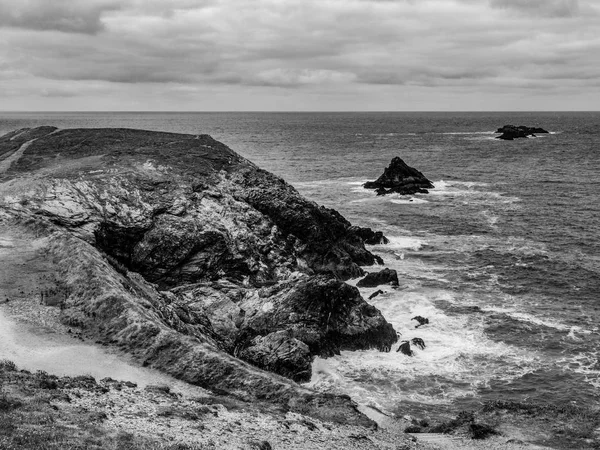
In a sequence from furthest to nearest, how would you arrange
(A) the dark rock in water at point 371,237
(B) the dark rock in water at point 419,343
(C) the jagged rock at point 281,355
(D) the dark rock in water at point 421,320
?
(A) the dark rock in water at point 371,237 → (D) the dark rock in water at point 421,320 → (B) the dark rock in water at point 419,343 → (C) the jagged rock at point 281,355

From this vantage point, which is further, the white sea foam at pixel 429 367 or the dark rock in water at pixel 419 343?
the dark rock in water at pixel 419 343

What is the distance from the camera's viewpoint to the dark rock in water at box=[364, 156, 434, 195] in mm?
97750

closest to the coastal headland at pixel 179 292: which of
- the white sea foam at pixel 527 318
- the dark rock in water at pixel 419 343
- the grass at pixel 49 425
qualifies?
the grass at pixel 49 425

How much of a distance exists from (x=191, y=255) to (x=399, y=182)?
5891 centimetres

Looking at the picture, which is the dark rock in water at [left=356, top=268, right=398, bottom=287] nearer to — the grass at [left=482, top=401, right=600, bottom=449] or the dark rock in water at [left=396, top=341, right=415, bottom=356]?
the dark rock in water at [left=396, top=341, right=415, bottom=356]

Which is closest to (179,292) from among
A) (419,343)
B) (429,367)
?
(419,343)

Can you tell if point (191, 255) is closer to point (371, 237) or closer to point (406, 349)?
point (406, 349)

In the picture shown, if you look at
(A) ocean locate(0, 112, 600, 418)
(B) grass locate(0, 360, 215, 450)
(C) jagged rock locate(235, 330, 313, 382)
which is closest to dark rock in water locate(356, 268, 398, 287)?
(A) ocean locate(0, 112, 600, 418)

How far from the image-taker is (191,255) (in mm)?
48344

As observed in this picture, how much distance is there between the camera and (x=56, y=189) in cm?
5000

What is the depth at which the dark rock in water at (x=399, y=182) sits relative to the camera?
97.8 metres

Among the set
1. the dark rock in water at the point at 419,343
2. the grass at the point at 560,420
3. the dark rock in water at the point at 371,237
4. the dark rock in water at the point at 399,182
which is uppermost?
the dark rock in water at the point at 399,182

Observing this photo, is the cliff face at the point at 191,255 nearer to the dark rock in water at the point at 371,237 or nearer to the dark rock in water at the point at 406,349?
the dark rock in water at the point at 406,349

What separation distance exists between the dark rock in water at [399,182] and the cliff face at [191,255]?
34934 millimetres
